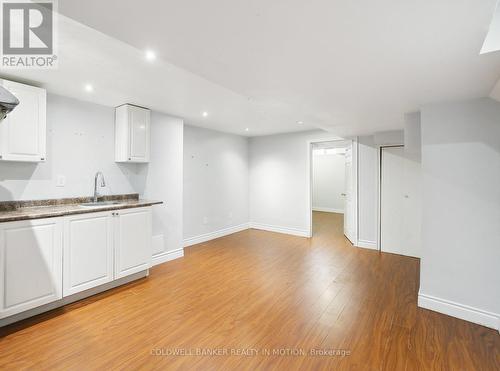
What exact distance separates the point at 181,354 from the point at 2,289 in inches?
67.1

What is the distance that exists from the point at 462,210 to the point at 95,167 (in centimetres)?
442

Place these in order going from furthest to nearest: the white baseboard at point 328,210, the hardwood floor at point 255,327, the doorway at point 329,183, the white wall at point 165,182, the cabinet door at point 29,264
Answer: the white baseboard at point 328,210 < the doorway at point 329,183 < the white wall at point 165,182 < the cabinet door at point 29,264 < the hardwood floor at point 255,327

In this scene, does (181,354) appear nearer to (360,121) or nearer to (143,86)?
(143,86)

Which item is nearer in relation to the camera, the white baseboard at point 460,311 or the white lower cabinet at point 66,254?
the white lower cabinet at point 66,254

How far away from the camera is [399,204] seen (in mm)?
4219

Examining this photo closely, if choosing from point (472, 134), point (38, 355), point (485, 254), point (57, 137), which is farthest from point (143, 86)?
point (485, 254)

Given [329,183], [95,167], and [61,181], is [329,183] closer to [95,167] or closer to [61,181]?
[95,167]

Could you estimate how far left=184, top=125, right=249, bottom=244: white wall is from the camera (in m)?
4.68

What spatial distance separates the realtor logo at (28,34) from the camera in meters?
1.44

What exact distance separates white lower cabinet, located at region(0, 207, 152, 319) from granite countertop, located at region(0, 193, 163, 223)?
6 centimetres

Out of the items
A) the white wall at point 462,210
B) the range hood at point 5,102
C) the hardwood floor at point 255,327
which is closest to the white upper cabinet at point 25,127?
the range hood at point 5,102

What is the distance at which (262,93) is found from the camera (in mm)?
2369

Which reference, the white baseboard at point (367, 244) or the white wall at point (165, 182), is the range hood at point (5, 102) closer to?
the white wall at point (165, 182)

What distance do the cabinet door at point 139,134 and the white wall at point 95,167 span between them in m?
0.21
